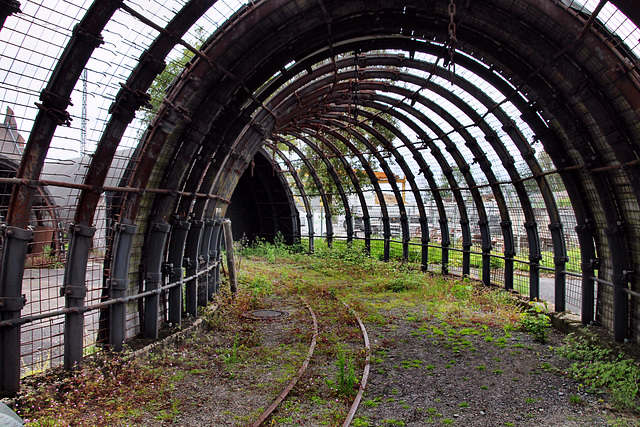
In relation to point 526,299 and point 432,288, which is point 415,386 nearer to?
point 526,299

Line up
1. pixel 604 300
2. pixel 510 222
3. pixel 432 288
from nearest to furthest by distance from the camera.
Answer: pixel 604 300, pixel 510 222, pixel 432 288

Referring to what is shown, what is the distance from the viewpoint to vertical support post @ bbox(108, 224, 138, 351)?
6121mm

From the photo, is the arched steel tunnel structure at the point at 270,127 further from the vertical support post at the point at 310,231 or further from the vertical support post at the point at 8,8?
the vertical support post at the point at 310,231

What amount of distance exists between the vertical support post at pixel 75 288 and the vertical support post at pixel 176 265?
2.24 metres

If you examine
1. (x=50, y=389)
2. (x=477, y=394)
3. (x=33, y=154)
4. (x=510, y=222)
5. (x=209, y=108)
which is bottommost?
(x=477, y=394)

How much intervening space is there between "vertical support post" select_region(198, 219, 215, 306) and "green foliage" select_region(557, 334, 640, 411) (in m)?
7.31

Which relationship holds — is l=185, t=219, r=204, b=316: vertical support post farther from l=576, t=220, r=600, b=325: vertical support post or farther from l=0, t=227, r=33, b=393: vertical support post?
l=576, t=220, r=600, b=325: vertical support post

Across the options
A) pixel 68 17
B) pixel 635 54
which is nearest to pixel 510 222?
pixel 635 54

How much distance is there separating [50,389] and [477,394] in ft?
17.5

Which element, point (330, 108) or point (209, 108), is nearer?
point (209, 108)

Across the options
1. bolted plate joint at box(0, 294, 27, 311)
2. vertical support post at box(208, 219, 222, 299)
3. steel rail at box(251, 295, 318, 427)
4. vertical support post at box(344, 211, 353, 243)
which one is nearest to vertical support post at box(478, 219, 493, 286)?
steel rail at box(251, 295, 318, 427)

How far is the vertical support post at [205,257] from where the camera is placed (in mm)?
9898

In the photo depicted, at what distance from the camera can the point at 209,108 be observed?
23.4ft

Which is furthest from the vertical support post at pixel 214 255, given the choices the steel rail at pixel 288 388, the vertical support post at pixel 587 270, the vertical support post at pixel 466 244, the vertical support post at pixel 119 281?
the vertical support post at pixel 466 244
